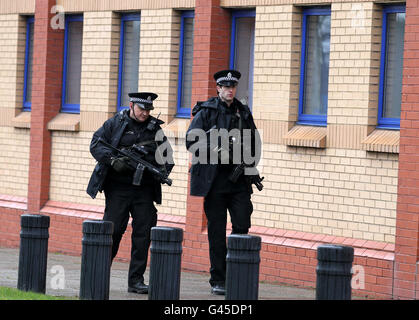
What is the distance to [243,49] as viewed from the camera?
1516cm

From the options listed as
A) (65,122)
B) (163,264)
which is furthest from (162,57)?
(163,264)

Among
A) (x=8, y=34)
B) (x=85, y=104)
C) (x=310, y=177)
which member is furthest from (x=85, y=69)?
(x=310, y=177)

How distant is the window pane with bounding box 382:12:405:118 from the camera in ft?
42.9

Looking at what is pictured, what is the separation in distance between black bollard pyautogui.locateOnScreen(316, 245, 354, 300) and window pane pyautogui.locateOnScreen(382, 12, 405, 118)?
4161mm

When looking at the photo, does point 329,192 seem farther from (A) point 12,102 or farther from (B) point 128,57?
(A) point 12,102

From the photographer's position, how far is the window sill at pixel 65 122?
1734 centimetres

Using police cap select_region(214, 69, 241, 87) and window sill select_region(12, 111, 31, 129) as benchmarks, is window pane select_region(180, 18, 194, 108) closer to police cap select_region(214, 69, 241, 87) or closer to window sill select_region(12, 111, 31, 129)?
window sill select_region(12, 111, 31, 129)

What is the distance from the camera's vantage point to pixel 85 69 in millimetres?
17281

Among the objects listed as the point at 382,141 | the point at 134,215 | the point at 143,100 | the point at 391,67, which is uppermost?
the point at 391,67

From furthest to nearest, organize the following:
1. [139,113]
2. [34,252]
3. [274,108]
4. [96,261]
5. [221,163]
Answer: [274,108]
[139,113]
[221,163]
[34,252]
[96,261]

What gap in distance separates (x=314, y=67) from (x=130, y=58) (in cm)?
368

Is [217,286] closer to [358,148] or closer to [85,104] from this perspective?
[358,148]

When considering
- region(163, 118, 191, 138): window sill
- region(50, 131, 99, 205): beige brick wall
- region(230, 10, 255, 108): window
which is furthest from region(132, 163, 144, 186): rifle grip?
region(50, 131, 99, 205): beige brick wall
